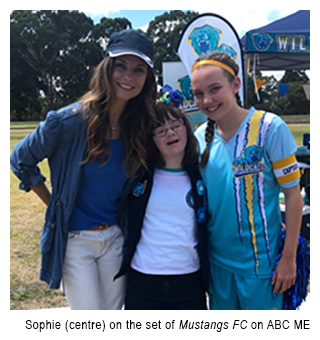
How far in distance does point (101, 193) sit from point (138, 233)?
0.32 metres

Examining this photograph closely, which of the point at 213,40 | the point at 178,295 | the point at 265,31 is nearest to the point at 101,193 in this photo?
the point at 178,295

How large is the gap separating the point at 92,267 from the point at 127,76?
1.16m

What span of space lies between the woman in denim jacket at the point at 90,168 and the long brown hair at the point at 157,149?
0.30ft

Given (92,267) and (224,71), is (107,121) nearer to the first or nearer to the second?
(224,71)

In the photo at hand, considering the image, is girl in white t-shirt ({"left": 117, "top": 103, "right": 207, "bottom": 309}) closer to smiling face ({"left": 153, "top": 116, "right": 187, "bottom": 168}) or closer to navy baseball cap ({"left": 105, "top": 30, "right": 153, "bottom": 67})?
smiling face ({"left": 153, "top": 116, "right": 187, "bottom": 168})

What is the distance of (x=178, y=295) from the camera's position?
1988 millimetres

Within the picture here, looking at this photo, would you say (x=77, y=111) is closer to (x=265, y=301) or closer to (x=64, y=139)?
(x=64, y=139)

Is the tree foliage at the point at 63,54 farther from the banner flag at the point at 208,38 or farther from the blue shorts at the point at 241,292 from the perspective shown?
the blue shorts at the point at 241,292

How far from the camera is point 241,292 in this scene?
1.92 meters

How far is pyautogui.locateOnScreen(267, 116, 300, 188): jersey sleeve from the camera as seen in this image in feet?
5.85

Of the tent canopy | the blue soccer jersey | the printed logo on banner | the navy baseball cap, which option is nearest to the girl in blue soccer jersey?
the blue soccer jersey

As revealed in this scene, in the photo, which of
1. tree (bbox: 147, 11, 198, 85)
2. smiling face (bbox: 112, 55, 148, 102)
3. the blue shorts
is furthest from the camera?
tree (bbox: 147, 11, 198, 85)

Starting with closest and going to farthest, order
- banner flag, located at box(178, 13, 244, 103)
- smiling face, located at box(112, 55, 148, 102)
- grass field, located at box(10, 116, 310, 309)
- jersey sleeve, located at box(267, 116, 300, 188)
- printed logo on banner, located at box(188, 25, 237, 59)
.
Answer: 1. jersey sleeve, located at box(267, 116, 300, 188)
2. smiling face, located at box(112, 55, 148, 102)
3. grass field, located at box(10, 116, 310, 309)
4. banner flag, located at box(178, 13, 244, 103)
5. printed logo on banner, located at box(188, 25, 237, 59)

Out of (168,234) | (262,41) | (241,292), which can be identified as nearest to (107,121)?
(168,234)
